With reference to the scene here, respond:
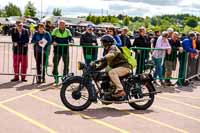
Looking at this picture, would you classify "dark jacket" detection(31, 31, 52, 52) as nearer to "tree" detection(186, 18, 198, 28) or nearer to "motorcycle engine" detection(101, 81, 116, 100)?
"motorcycle engine" detection(101, 81, 116, 100)

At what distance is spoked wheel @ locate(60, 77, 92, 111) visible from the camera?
30.2 feet

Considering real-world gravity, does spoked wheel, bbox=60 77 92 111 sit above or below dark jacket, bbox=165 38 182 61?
below

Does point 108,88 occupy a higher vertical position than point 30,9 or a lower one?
lower

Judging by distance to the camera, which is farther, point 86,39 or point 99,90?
point 86,39

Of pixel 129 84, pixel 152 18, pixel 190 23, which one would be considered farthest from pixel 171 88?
pixel 152 18

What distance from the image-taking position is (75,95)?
9203 mm

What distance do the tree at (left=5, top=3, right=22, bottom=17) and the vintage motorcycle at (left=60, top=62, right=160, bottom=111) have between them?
118472 mm

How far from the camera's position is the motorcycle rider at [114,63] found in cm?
916

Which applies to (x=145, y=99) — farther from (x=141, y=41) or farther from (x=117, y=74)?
(x=141, y=41)

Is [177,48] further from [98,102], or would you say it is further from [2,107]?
[2,107]

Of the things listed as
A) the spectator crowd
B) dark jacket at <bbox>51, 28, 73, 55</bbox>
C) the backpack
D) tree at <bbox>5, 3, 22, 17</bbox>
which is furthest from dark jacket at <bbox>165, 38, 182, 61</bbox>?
tree at <bbox>5, 3, 22, 17</bbox>

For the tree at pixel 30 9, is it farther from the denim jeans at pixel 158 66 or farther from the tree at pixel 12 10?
the denim jeans at pixel 158 66

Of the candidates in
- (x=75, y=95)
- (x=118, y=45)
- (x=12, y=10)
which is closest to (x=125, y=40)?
(x=118, y=45)

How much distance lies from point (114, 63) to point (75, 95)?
1.07 metres
